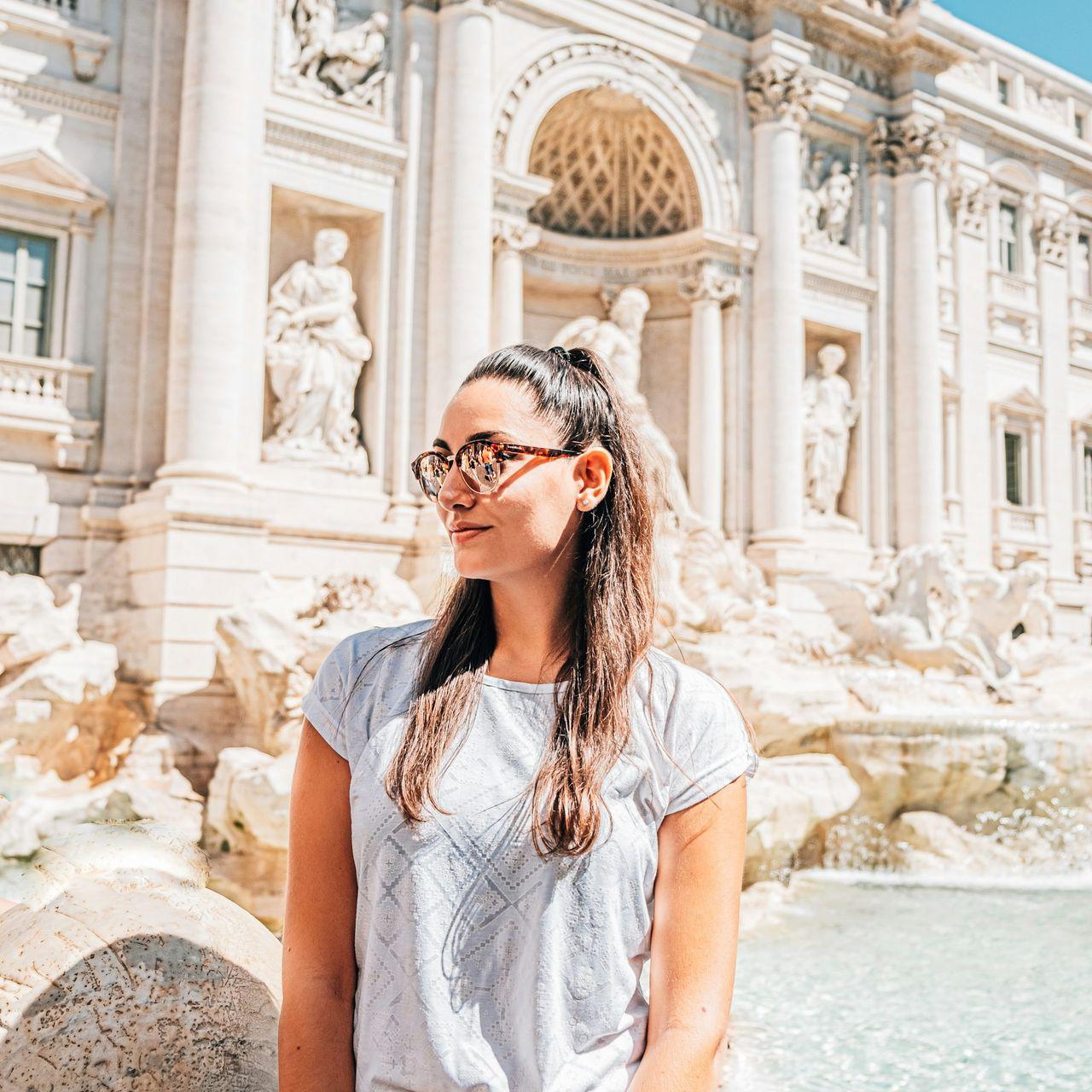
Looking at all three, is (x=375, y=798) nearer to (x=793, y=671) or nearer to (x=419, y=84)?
(x=793, y=671)

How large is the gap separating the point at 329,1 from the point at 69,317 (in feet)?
14.0

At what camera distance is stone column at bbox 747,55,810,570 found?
14.9 metres

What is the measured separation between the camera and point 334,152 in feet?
38.5

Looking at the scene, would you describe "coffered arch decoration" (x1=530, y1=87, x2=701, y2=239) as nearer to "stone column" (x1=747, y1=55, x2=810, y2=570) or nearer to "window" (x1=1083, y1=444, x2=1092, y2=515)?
"stone column" (x1=747, y1=55, x2=810, y2=570)

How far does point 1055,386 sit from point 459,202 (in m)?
12.6

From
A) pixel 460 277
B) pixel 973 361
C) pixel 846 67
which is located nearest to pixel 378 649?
pixel 460 277

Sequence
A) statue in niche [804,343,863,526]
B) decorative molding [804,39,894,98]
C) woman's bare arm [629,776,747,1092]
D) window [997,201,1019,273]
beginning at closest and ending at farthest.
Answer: woman's bare arm [629,776,747,1092], statue in niche [804,343,863,526], decorative molding [804,39,894,98], window [997,201,1019,273]

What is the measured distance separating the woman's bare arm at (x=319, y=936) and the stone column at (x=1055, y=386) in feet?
65.5

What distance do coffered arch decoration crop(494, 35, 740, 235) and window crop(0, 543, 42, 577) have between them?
6.52 m

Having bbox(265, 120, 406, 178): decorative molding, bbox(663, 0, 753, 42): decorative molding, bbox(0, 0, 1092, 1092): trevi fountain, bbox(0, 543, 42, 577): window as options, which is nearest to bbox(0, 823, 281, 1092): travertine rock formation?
bbox(0, 0, 1092, 1092): trevi fountain

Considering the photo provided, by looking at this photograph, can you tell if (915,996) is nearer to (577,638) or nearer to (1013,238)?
(577,638)

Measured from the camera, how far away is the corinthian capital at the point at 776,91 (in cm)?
1503

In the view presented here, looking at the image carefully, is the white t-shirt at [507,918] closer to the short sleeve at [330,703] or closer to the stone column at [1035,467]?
the short sleeve at [330,703]

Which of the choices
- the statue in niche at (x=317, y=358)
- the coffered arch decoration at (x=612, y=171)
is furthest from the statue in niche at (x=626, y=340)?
the statue in niche at (x=317, y=358)
